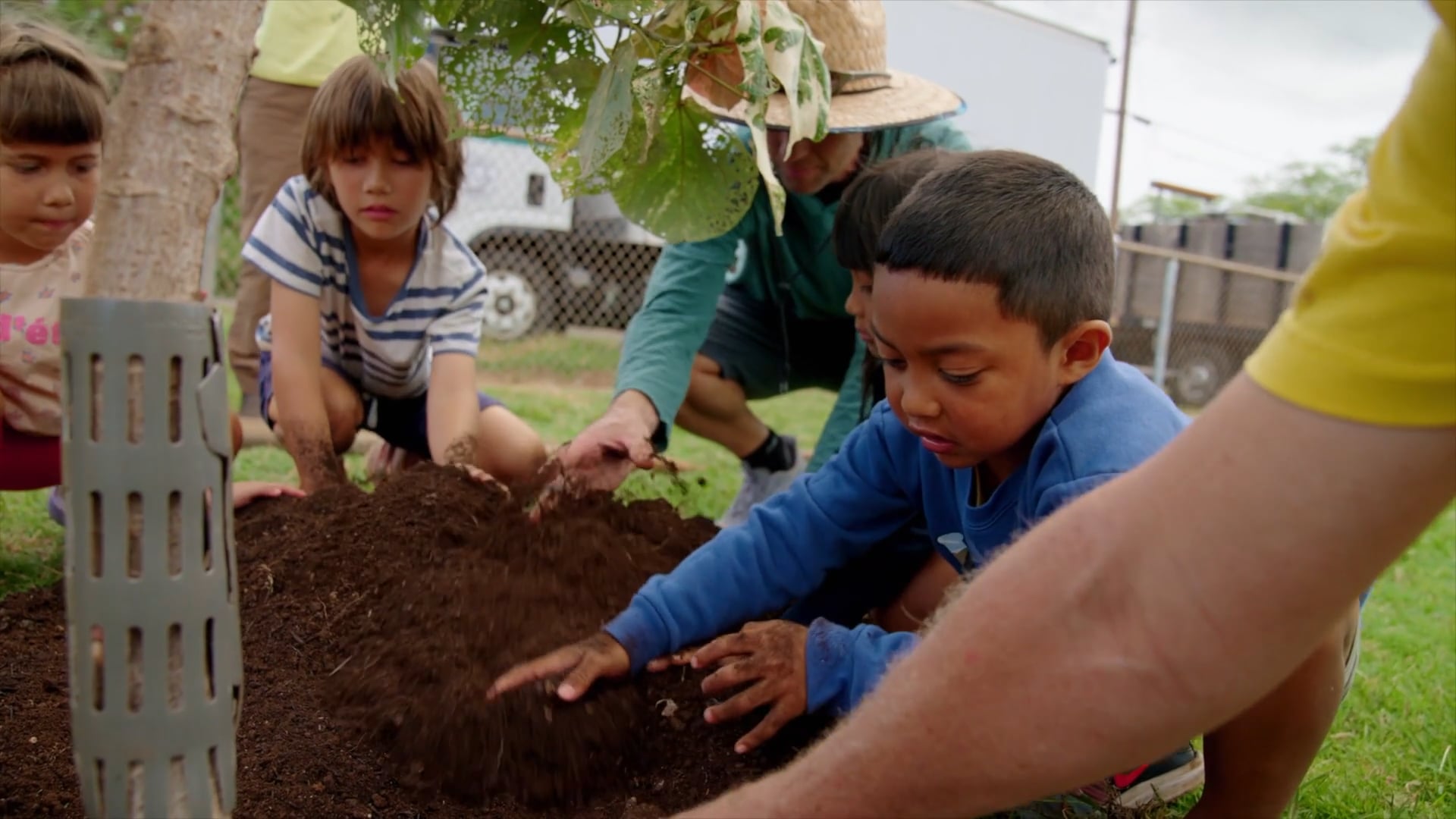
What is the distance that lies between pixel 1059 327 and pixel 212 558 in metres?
1.19

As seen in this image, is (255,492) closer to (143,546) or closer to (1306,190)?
(143,546)

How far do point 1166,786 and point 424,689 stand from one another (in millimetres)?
1225

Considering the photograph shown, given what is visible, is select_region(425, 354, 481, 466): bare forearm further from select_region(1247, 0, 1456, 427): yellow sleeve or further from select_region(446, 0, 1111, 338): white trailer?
select_region(446, 0, 1111, 338): white trailer

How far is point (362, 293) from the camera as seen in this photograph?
10.1 feet

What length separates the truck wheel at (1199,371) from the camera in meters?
11.8

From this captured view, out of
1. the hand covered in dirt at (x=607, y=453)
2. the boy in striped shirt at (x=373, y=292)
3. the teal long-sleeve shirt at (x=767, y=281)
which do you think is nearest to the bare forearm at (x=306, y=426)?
the boy in striped shirt at (x=373, y=292)

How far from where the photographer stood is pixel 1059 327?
1641 mm

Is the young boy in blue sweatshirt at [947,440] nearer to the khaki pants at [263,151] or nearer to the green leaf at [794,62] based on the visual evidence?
the green leaf at [794,62]

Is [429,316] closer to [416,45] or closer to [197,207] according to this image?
[416,45]

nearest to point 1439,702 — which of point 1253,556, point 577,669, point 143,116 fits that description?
point 577,669

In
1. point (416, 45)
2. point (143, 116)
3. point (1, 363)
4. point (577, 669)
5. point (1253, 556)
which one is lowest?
point (577, 669)

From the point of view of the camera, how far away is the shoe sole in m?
1.77

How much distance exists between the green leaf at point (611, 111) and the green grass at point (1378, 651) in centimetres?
129

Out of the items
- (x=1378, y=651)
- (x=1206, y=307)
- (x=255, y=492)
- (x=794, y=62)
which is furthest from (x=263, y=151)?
(x=1206, y=307)
